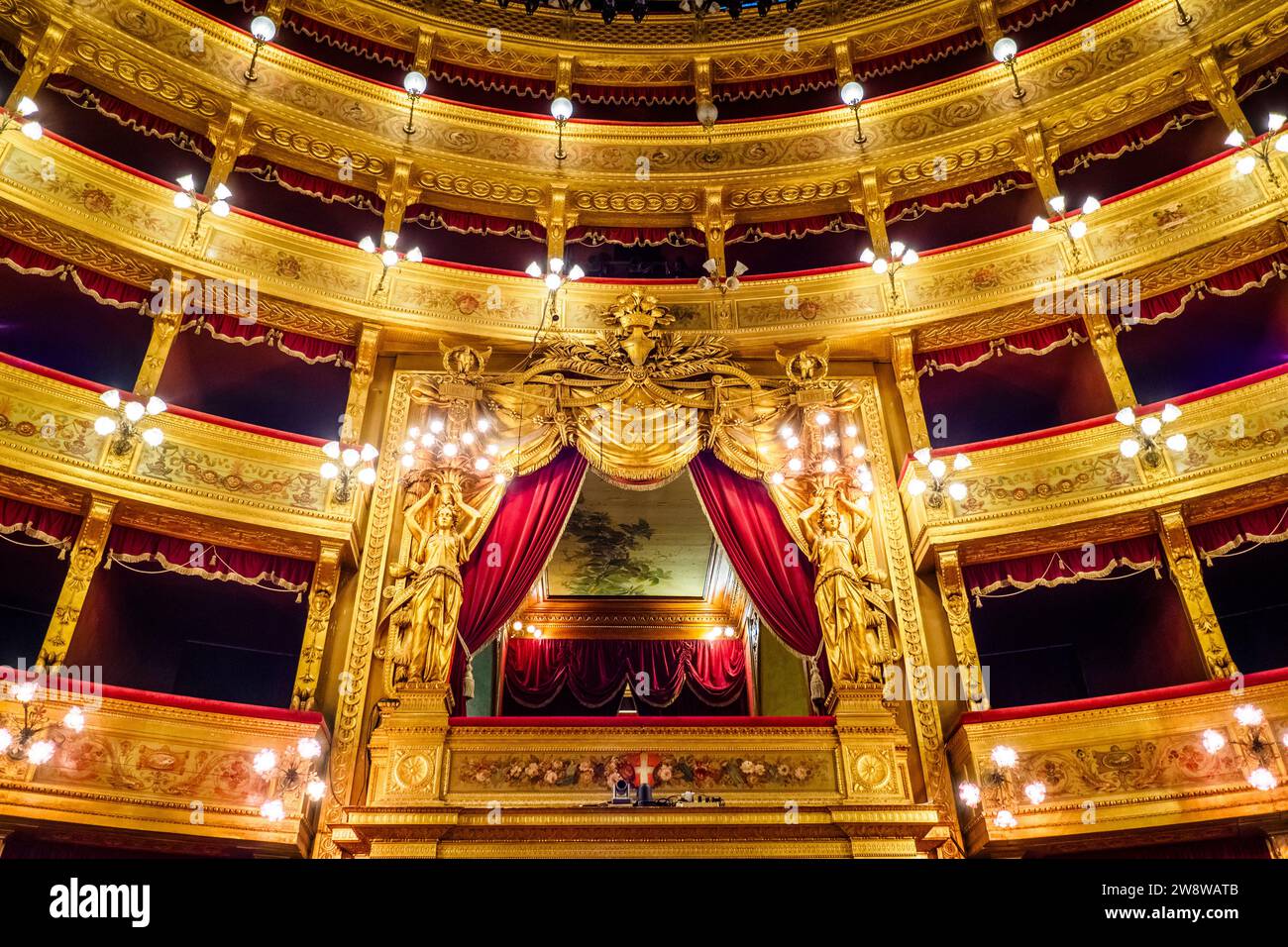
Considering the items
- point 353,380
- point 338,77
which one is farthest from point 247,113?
point 353,380

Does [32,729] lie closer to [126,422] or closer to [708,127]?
[126,422]

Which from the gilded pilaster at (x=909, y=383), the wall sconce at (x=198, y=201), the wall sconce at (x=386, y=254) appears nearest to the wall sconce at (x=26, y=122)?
the wall sconce at (x=198, y=201)

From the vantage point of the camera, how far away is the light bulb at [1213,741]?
6460mm

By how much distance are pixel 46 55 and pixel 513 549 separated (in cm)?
736

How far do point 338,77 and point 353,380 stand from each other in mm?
4151

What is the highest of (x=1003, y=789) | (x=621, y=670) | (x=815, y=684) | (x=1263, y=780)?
(x=621, y=670)

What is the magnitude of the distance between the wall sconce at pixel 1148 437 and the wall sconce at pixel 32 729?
900 centimetres

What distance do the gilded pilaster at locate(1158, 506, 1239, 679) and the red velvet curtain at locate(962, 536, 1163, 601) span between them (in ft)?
0.62

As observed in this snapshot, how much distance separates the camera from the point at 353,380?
945 centimetres

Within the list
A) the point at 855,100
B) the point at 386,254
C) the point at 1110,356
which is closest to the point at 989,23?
the point at 855,100

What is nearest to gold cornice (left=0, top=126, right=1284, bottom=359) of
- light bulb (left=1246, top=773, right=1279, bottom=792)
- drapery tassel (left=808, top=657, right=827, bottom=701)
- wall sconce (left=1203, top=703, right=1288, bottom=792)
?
drapery tassel (left=808, top=657, right=827, bottom=701)

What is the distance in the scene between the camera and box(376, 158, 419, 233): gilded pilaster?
10.4 m

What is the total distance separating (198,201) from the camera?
9039mm
